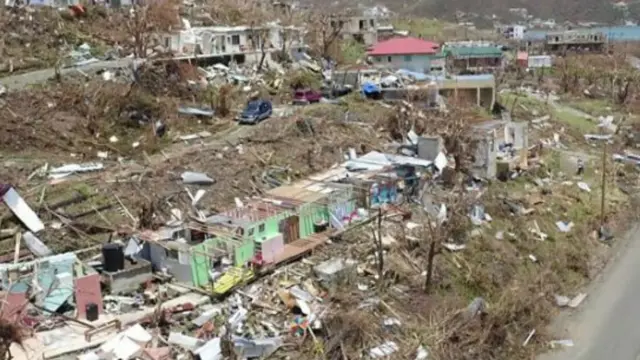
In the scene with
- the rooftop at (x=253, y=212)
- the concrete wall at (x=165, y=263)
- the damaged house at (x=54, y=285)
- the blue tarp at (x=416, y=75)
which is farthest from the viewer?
the blue tarp at (x=416, y=75)

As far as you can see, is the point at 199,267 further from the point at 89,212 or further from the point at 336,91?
the point at 336,91

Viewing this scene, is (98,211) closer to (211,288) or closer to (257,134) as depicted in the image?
(211,288)

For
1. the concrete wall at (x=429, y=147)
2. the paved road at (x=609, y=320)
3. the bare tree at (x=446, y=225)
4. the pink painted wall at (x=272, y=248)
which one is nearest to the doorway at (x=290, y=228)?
the pink painted wall at (x=272, y=248)

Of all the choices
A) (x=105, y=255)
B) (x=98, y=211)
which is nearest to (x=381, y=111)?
(x=98, y=211)

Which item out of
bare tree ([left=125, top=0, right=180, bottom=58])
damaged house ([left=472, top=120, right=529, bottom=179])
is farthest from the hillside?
damaged house ([left=472, top=120, right=529, bottom=179])

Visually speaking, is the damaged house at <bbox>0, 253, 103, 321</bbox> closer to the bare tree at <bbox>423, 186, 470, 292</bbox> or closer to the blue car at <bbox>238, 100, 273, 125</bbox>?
the bare tree at <bbox>423, 186, 470, 292</bbox>

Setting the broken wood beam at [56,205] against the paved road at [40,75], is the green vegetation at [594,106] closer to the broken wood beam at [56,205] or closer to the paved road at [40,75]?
the paved road at [40,75]
